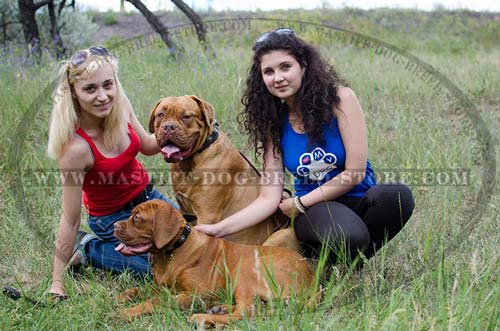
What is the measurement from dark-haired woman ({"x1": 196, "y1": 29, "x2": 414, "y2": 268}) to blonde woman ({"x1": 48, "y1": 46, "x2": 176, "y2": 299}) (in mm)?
666

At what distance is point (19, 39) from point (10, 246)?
6801 millimetres

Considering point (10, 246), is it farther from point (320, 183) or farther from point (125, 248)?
point (320, 183)

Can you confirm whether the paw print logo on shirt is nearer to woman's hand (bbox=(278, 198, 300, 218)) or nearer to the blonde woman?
woman's hand (bbox=(278, 198, 300, 218))

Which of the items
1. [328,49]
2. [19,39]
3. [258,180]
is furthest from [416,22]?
[258,180]

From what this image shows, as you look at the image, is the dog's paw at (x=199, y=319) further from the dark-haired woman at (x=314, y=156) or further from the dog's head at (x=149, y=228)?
the dark-haired woman at (x=314, y=156)

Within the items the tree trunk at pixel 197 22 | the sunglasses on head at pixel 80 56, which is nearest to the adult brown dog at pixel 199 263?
the sunglasses on head at pixel 80 56

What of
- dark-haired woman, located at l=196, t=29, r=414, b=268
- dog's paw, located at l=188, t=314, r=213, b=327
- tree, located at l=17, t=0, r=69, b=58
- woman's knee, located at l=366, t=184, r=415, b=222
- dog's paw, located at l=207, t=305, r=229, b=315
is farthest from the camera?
tree, located at l=17, t=0, r=69, b=58

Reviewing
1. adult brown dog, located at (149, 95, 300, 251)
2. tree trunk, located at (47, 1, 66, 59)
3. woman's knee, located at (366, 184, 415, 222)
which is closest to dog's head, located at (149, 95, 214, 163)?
adult brown dog, located at (149, 95, 300, 251)

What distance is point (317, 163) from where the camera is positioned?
3.92 metres

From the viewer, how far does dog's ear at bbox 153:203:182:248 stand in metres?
3.40

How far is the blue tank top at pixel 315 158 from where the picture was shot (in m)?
3.88

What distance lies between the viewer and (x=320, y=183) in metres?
4.00

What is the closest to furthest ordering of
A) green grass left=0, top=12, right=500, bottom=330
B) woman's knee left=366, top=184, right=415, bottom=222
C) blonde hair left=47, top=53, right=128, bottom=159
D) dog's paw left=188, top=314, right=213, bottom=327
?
green grass left=0, top=12, right=500, bottom=330 → dog's paw left=188, top=314, right=213, bottom=327 → blonde hair left=47, top=53, right=128, bottom=159 → woman's knee left=366, top=184, right=415, bottom=222

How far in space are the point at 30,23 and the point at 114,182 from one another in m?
4.95
